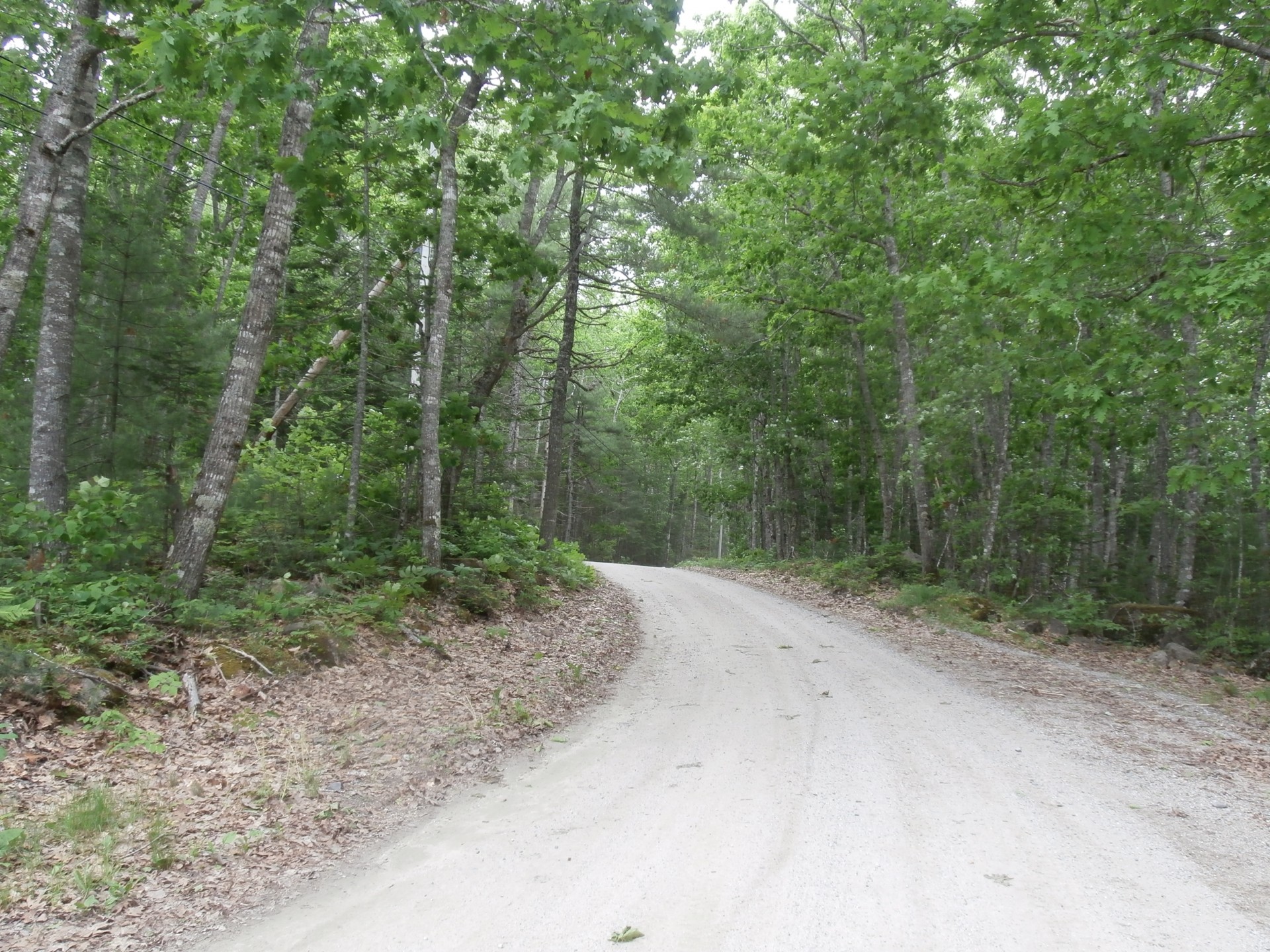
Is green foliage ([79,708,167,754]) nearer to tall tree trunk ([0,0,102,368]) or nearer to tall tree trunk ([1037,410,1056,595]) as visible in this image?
tall tree trunk ([0,0,102,368])

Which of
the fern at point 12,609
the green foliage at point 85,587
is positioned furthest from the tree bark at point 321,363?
the fern at point 12,609

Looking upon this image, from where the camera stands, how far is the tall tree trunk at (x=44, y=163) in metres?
7.21

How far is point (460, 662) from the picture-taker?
7758 mm

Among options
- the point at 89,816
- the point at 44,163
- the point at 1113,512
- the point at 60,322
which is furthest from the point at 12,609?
the point at 1113,512

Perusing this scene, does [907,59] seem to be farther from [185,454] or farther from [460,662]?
[185,454]

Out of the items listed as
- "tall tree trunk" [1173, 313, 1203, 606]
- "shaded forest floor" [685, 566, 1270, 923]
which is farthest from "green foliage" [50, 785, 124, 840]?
"tall tree trunk" [1173, 313, 1203, 606]

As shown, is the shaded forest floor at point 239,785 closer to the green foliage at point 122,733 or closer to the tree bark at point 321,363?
the green foliage at point 122,733

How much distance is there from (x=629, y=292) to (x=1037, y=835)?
12.7 metres

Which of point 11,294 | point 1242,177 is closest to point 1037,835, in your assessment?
point 1242,177

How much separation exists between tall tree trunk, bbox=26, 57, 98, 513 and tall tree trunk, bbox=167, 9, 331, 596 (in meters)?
1.51

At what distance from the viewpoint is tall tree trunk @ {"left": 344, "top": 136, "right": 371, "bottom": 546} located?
32.6ft

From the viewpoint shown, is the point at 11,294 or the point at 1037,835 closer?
the point at 1037,835

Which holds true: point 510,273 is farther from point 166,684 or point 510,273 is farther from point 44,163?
point 166,684

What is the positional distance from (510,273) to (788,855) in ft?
30.1
